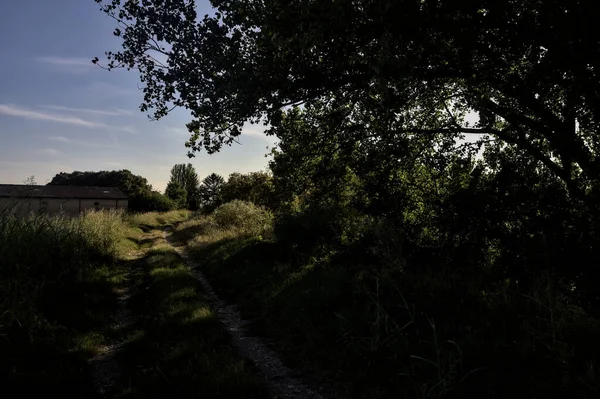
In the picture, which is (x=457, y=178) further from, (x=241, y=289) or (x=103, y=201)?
(x=103, y=201)

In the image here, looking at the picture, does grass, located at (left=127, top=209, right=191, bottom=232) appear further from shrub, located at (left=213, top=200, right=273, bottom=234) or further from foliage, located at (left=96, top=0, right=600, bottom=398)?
foliage, located at (left=96, top=0, right=600, bottom=398)

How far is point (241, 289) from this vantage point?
1019cm

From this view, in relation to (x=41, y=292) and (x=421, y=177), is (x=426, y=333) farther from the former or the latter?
(x=41, y=292)

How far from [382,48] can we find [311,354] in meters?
4.39

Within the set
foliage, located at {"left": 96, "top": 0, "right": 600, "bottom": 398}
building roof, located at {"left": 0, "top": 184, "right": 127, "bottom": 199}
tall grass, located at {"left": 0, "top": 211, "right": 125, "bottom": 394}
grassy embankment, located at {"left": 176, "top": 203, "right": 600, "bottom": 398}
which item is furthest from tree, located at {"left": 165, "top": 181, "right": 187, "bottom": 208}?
grassy embankment, located at {"left": 176, "top": 203, "right": 600, "bottom": 398}

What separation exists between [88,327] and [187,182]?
291ft

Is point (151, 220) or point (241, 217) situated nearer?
point (241, 217)

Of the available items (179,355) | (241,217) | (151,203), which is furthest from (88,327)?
(151,203)

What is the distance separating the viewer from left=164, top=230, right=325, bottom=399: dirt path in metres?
4.71

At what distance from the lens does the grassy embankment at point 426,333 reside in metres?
4.00

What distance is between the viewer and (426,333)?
532 centimetres

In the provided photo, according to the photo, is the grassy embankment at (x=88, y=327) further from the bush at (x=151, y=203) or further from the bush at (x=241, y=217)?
the bush at (x=151, y=203)

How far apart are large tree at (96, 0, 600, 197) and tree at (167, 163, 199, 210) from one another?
227 feet

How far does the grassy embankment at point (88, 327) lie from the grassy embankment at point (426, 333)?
1.25 meters
